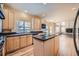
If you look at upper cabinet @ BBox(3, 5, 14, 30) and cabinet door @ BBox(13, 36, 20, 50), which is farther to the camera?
cabinet door @ BBox(13, 36, 20, 50)

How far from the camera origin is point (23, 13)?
69.7 inches

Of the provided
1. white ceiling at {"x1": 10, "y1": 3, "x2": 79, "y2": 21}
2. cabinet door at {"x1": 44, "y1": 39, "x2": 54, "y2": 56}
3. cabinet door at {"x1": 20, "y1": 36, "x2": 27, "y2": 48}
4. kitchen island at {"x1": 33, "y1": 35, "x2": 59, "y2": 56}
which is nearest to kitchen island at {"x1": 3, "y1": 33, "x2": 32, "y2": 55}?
cabinet door at {"x1": 20, "y1": 36, "x2": 27, "y2": 48}

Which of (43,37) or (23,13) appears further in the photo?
(43,37)

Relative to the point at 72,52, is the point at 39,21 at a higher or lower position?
higher

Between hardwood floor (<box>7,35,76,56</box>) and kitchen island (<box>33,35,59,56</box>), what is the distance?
74 mm

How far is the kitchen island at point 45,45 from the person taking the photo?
1812mm

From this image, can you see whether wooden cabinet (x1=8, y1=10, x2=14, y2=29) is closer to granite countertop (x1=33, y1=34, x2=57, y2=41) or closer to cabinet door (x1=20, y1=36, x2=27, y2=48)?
cabinet door (x1=20, y1=36, x2=27, y2=48)

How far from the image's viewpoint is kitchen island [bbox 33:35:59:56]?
181 centimetres

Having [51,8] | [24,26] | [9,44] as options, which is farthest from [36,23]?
[9,44]

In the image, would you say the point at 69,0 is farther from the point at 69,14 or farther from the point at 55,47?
the point at 55,47

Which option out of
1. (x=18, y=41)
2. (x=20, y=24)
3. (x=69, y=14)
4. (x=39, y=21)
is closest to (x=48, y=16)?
(x=39, y=21)

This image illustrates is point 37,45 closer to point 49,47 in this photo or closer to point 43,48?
point 43,48

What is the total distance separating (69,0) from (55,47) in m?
0.78

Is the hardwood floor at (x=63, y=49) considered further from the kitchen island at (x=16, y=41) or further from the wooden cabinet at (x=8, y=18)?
the wooden cabinet at (x=8, y=18)
